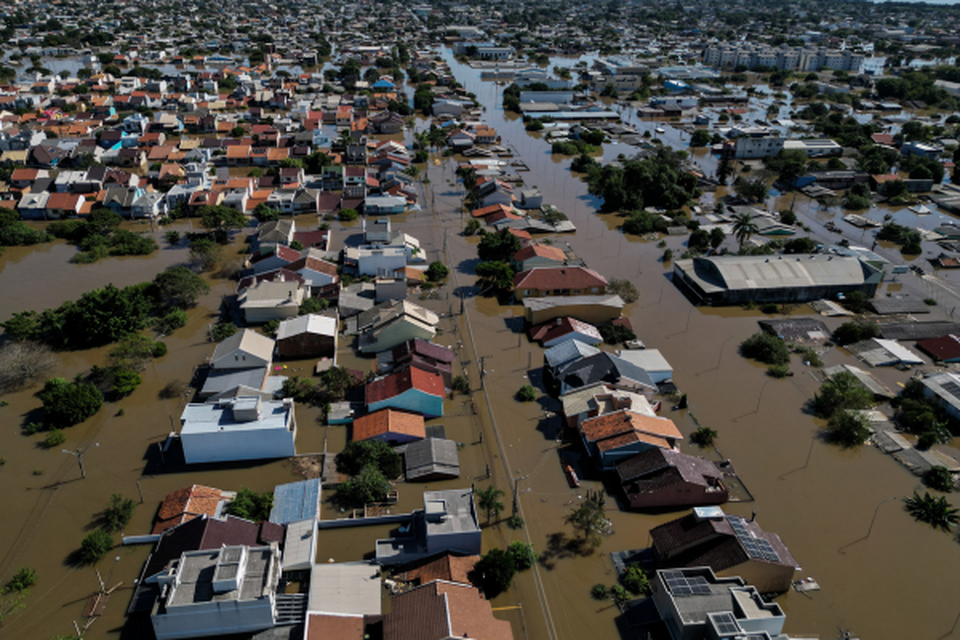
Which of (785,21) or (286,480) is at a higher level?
(785,21)

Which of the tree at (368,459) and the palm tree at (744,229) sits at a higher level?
the palm tree at (744,229)

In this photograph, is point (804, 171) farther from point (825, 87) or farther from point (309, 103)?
point (309, 103)

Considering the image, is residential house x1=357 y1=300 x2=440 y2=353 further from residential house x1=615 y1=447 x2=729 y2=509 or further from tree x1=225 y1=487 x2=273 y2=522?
residential house x1=615 y1=447 x2=729 y2=509

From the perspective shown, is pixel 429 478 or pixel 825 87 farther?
pixel 825 87

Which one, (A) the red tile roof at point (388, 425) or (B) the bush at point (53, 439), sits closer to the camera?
(A) the red tile roof at point (388, 425)

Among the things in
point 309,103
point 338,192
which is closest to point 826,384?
point 338,192

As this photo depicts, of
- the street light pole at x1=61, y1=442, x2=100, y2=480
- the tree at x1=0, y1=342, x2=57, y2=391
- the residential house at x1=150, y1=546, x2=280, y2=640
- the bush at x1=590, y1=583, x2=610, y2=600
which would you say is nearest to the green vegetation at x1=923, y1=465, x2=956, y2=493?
the bush at x1=590, y1=583, x2=610, y2=600

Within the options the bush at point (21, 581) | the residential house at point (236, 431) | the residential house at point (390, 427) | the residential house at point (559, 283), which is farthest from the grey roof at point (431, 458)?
the residential house at point (559, 283)

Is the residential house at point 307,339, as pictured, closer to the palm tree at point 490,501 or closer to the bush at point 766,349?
the palm tree at point 490,501

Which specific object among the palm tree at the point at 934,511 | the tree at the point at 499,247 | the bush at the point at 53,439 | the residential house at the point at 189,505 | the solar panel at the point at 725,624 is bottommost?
the palm tree at the point at 934,511
